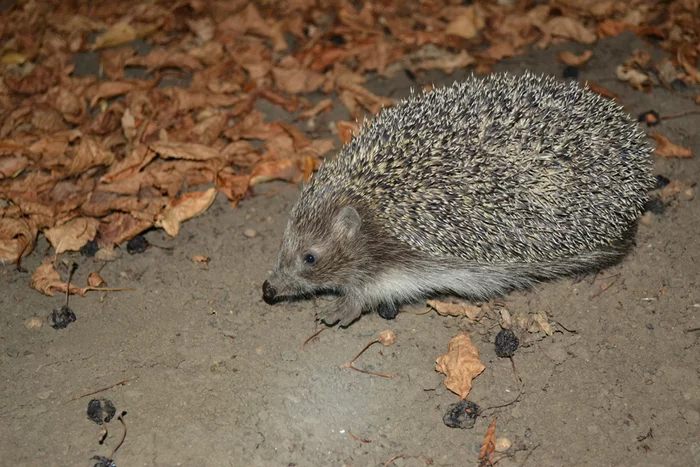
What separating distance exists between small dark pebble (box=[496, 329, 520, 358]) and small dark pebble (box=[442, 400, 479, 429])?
441mm

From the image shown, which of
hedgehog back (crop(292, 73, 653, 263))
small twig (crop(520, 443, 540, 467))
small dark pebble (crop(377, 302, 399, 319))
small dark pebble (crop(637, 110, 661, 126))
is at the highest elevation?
hedgehog back (crop(292, 73, 653, 263))

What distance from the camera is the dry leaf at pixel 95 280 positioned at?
4848mm

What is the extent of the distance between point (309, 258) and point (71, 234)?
1950 mm

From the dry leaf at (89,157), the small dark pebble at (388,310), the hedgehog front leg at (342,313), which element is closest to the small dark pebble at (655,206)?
the small dark pebble at (388,310)

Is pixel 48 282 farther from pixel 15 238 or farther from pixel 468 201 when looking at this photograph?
pixel 468 201

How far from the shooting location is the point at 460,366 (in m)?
4.17

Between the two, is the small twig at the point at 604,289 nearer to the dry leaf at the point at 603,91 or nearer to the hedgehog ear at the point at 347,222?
the hedgehog ear at the point at 347,222

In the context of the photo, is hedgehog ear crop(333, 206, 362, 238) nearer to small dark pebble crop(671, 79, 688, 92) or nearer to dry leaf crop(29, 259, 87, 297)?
dry leaf crop(29, 259, 87, 297)

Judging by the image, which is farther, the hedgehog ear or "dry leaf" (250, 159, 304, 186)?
"dry leaf" (250, 159, 304, 186)

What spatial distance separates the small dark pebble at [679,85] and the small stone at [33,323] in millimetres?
5718

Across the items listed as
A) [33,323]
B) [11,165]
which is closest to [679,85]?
[33,323]

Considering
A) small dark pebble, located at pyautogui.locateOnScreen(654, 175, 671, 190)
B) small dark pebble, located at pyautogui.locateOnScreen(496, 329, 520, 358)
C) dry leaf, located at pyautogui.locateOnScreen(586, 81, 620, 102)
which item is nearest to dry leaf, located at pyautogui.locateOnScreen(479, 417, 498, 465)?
small dark pebble, located at pyautogui.locateOnScreen(496, 329, 520, 358)

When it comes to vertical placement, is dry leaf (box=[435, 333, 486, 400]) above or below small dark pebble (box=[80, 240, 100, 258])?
below

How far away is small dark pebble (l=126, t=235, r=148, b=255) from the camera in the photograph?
16.7 ft
